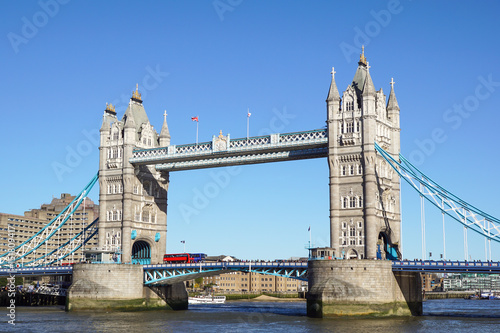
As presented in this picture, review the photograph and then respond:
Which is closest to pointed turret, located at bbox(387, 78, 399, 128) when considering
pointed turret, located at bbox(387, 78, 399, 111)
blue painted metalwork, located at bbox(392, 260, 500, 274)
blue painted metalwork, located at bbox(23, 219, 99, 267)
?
pointed turret, located at bbox(387, 78, 399, 111)

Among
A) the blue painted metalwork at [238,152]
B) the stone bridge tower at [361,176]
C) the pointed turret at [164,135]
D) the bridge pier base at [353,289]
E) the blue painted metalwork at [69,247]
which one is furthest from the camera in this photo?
the pointed turret at [164,135]

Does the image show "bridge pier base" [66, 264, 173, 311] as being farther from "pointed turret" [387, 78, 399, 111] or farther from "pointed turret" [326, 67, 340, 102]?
"pointed turret" [387, 78, 399, 111]

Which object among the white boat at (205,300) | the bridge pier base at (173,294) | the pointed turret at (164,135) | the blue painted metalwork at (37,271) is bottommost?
the white boat at (205,300)

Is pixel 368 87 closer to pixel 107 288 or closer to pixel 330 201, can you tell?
pixel 330 201

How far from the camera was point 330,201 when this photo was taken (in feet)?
274

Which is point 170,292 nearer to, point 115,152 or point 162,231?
point 162,231

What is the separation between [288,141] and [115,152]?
2795cm

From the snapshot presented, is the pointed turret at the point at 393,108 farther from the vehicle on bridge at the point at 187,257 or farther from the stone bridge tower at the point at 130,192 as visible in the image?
the stone bridge tower at the point at 130,192

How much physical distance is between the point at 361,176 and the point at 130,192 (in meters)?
33.9

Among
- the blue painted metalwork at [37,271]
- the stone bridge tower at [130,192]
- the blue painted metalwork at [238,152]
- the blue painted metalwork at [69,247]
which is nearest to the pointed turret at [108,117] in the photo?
the stone bridge tower at [130,192]

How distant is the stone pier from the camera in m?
88.0

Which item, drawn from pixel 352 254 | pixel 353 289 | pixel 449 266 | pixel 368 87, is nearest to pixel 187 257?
pixel 352 254

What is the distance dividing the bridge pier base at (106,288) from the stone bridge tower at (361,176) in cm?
2684

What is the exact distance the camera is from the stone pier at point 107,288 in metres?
88.0
